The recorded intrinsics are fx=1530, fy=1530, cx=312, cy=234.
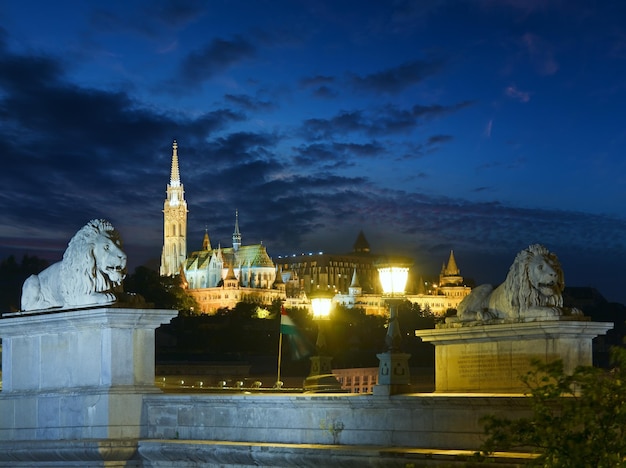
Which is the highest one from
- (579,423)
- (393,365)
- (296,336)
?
(296,336)

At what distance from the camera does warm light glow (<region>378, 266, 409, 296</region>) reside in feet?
75.0

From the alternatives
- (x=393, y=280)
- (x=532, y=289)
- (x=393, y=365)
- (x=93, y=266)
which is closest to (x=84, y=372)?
(x=93, y=266)

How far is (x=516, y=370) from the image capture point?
22.9 metres

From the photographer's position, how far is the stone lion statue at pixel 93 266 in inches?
899

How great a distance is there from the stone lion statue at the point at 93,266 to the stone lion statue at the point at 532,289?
5888 mm

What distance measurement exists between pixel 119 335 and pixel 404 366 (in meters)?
4.69

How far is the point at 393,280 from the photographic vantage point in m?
22.9

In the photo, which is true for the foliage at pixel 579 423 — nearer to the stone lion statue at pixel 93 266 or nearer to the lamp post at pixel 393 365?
A: the lamp post at pixel 393 365

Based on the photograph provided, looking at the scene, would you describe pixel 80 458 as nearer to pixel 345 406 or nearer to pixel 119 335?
pixel 119 335

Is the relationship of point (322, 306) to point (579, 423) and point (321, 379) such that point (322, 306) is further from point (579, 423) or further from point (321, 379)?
point (579, 423)

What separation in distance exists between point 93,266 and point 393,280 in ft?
14.7

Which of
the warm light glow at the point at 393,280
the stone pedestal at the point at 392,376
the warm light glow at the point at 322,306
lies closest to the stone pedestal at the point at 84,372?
the warm light glow at the point at 393,280

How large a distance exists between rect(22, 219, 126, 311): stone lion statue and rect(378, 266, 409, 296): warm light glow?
393 cm

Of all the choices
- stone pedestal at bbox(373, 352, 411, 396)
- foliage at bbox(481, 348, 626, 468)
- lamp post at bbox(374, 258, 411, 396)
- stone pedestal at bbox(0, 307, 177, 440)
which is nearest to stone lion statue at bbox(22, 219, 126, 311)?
stone pedestal at bbox(0, 307, 177, 440)
